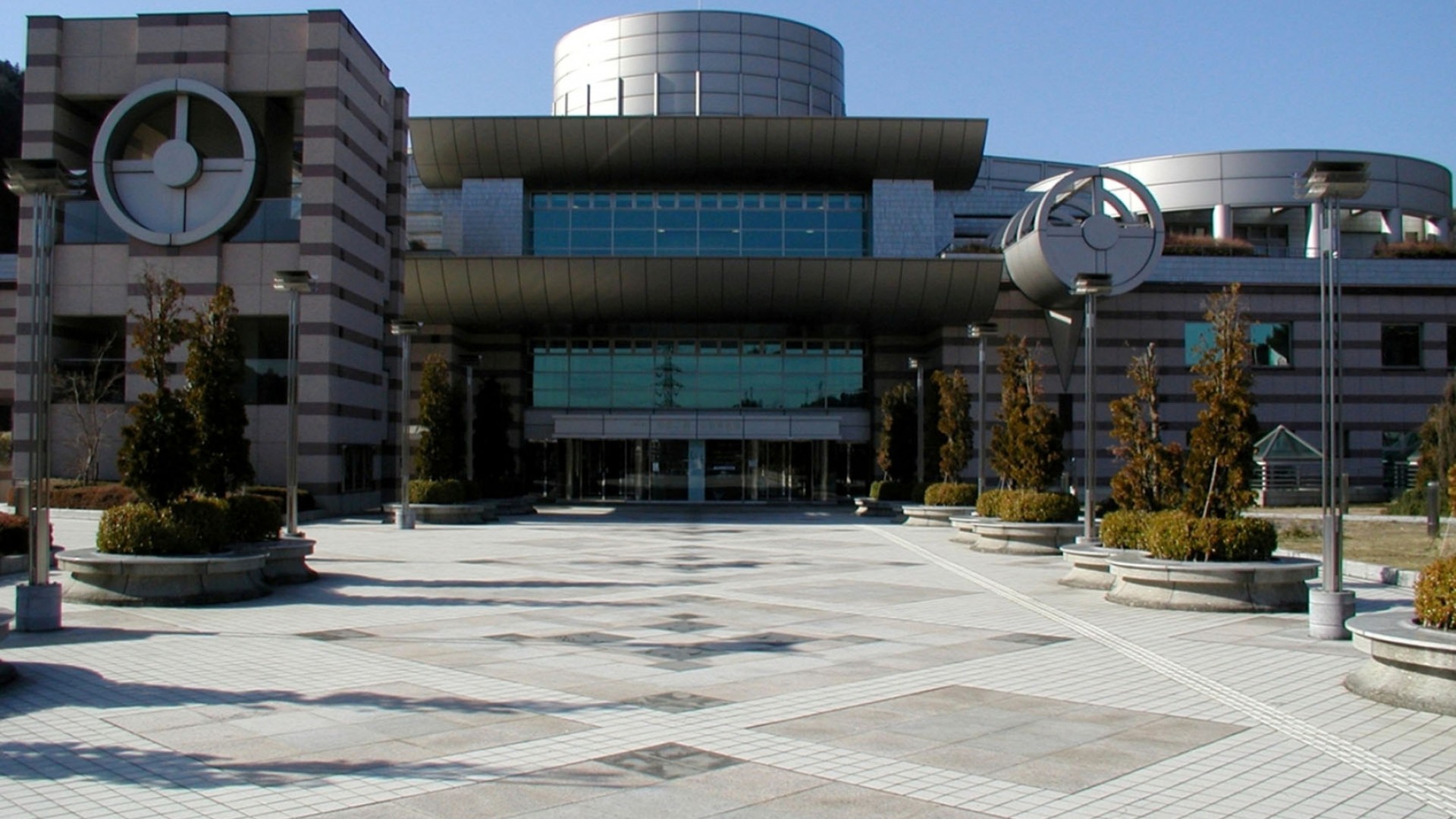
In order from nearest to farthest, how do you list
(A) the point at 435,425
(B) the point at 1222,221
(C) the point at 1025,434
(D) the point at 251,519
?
(D) the point at 251,519, (C) the point at 1025,434, (A) the point at 435,425, (B) the point at 1222,221

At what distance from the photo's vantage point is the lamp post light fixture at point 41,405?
13594mm

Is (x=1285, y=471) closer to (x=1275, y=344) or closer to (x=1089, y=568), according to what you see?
(x=1275, y=344)

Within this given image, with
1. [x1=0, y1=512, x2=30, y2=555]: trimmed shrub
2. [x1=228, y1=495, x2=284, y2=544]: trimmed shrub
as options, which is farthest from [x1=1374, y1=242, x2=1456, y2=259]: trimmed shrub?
[x1=0, y1=512, x2=30, y2=555]: trimmed shrub

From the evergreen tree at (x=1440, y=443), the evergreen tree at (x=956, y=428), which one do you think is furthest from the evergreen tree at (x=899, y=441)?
the evergreen tree at (x=1440, y=443)

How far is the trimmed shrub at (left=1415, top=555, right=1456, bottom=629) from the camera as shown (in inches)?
393

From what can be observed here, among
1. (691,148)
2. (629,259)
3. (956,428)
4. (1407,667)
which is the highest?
(691,148)

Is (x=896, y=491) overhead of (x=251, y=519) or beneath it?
beneath

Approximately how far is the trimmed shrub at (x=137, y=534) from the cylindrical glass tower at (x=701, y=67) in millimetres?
39923

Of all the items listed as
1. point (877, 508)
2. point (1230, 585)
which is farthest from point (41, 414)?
point (877, 508)

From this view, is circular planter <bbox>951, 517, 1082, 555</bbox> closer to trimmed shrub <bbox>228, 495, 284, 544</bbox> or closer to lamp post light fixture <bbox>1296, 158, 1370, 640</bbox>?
lamp post light fixture <bbox>1296, 158, 1370, 640</bbox>

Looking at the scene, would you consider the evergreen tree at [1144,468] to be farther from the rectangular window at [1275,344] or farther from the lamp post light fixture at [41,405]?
the rectangular window at [1275,344]

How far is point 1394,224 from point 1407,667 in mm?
55419

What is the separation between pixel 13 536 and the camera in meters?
19.9

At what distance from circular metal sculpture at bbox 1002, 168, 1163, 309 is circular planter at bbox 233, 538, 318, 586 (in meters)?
28.9
